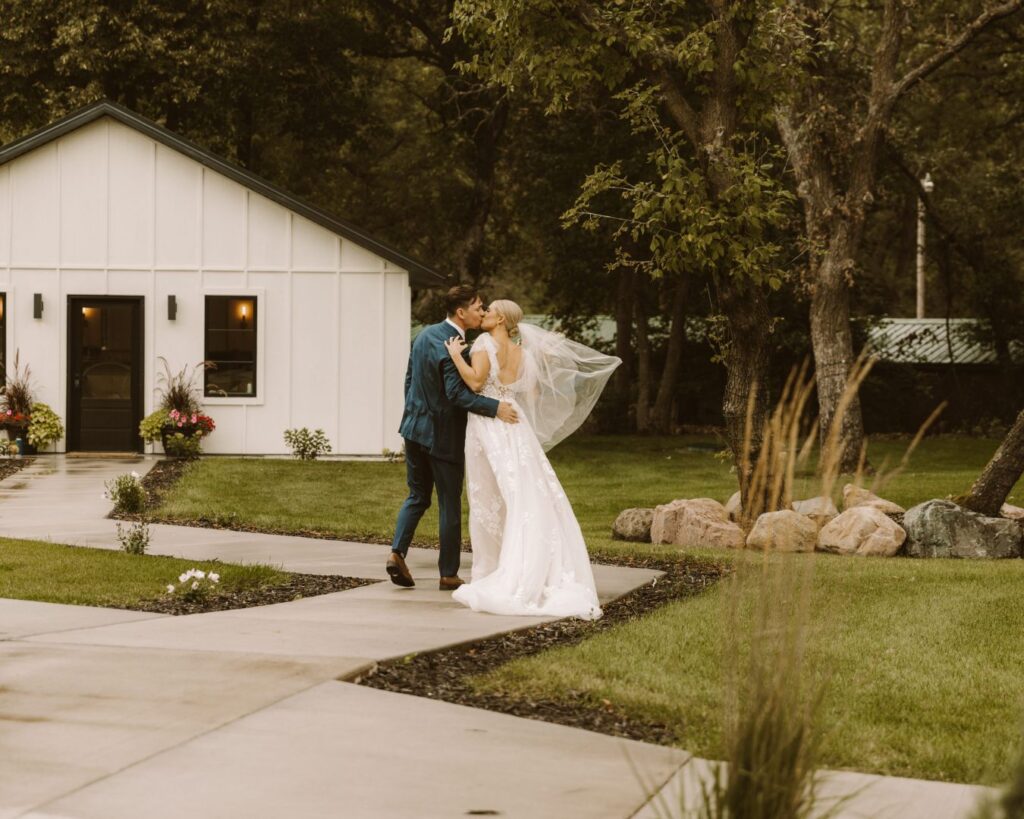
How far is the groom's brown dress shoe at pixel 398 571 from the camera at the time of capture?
9.34m

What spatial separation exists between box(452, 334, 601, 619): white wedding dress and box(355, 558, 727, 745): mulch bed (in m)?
0.30

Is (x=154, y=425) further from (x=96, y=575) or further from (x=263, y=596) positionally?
(x=263, y=596)

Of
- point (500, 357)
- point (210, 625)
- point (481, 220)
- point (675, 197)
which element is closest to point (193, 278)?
point (481, 220)

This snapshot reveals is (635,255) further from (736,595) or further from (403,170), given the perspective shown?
(736,595)

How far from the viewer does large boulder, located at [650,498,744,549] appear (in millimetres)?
13844

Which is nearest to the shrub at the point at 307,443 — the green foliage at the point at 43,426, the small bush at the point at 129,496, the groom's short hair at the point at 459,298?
the green foliage at the point at 43,426

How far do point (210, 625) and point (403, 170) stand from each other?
1289 inches

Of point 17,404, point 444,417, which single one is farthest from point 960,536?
point 17,404

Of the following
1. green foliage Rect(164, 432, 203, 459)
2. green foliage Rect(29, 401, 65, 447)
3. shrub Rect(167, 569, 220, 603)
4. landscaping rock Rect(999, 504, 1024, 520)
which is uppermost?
green foliage Rect(29, 401, 65, 447)

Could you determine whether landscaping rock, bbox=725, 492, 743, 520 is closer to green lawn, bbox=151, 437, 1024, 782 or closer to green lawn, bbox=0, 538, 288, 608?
green lawn, bbox=151, 437, 1024, 782

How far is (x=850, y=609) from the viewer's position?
29.6ft

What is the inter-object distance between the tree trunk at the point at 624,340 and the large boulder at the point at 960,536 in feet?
68.4

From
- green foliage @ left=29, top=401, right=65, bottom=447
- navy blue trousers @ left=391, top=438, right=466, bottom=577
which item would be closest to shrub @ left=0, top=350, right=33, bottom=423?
green foliage @ left=29, top=401, right=65, bottom=447

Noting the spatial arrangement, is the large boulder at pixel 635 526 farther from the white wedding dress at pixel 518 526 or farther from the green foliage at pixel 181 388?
the green foliage at pixel 181 388
